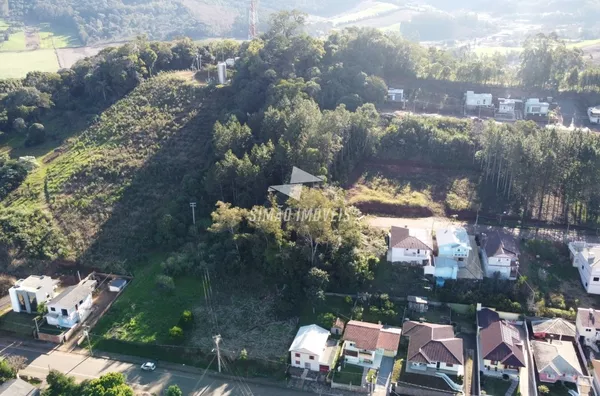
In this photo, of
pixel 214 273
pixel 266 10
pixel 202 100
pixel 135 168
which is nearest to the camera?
pixel 214 273

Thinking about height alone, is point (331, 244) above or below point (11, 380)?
above

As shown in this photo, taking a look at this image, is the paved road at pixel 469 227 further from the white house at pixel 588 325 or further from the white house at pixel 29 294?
the white house at pixel 29 294

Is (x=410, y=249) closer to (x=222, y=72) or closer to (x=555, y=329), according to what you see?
(x=555, y=329)

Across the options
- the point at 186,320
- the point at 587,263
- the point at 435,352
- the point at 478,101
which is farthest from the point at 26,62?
the point at 587,263

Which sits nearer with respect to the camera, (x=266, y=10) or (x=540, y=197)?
(x=540, y=197)

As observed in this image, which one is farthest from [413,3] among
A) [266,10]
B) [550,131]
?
[550,131]

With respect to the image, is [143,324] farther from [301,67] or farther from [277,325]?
[301,67]

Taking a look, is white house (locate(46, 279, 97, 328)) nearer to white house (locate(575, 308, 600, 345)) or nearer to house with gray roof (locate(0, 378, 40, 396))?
house with gray roof (locate(0, 378, 40, 396))
